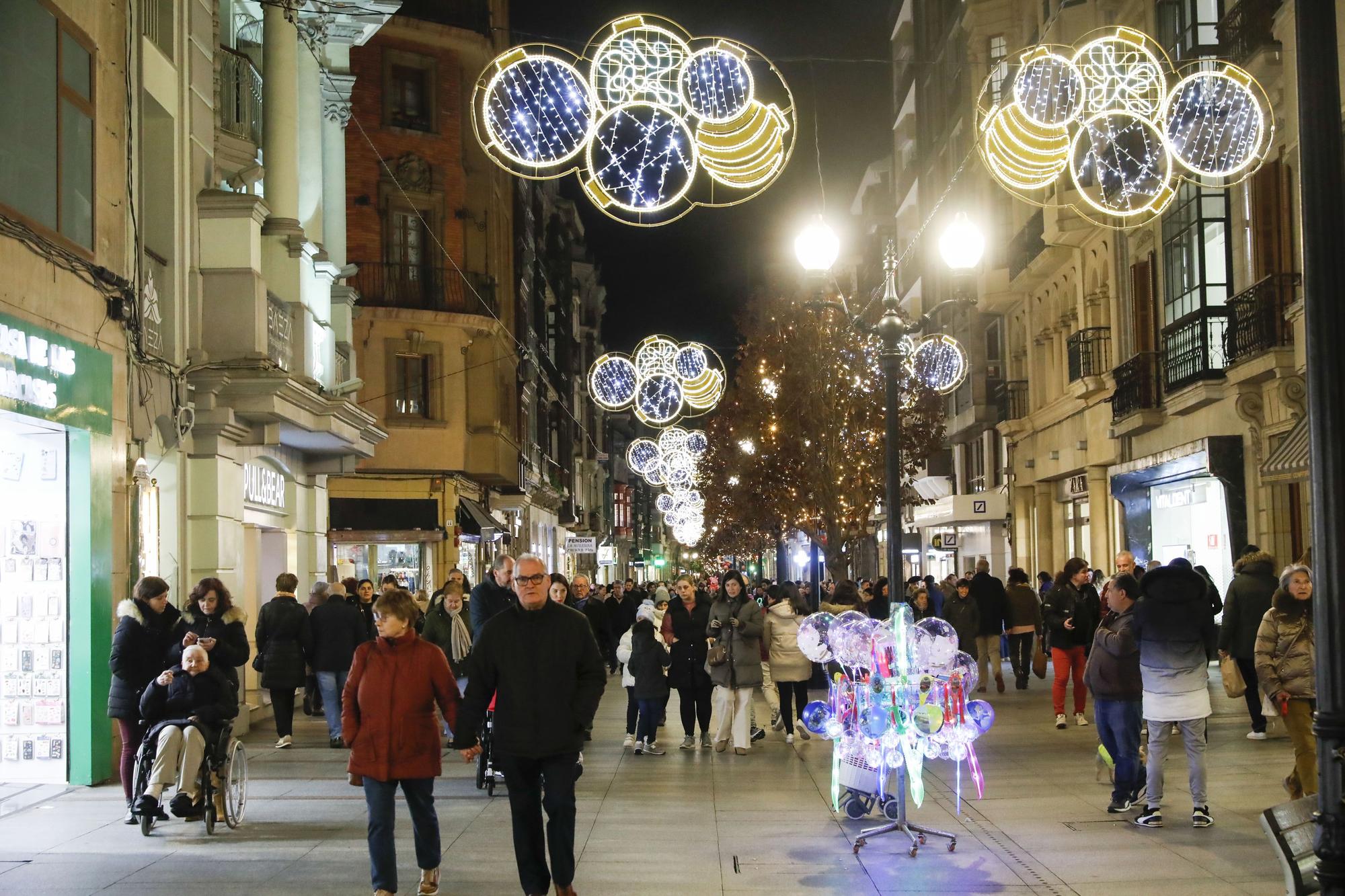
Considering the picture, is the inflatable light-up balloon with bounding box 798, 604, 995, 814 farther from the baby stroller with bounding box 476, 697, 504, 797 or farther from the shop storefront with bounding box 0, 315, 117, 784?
the shop storefront with bounding box 0, 315, 117, 784

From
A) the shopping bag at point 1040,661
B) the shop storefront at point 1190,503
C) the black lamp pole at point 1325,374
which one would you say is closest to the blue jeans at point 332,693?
the shopping bag at point 1040,661

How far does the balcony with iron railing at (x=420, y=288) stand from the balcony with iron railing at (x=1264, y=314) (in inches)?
778

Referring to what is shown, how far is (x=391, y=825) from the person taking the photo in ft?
27.4

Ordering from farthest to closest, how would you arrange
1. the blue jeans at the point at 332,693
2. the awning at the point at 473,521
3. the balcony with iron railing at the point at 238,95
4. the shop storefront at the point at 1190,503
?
the awning at the point at 473,521 < the shop storefront at the point at 1190,503 < the balcony with iron railing at the point at 238,95 < the blue jeans at the point at 332,693

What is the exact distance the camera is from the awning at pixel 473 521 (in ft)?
125

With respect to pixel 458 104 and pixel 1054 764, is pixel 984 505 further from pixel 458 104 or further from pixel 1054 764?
pixel 1054 764

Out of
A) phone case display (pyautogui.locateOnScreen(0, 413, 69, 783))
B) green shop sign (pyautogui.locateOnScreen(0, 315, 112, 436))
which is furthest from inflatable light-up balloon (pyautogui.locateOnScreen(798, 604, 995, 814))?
phone case display (pyautogui.locateOnScreen(0, 413, 69, 783))

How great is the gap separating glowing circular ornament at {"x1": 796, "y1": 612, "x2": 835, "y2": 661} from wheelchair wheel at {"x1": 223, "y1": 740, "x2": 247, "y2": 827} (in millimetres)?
4144

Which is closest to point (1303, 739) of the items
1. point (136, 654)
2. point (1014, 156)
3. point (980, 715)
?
point (980, 715)

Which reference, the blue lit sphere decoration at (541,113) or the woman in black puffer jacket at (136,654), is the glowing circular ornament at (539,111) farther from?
the woman in black puffer jacket at (136,654)

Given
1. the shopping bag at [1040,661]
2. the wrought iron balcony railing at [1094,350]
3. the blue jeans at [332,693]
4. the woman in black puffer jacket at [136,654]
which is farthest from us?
the wrought iron balcony railing at [1094,350]

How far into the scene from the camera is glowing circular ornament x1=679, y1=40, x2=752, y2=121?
11.3 metres

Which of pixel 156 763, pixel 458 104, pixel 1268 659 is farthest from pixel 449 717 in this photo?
pixel 458 104

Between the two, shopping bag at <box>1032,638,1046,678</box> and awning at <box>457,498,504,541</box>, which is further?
awning at <box>457,498,504,541</box>
